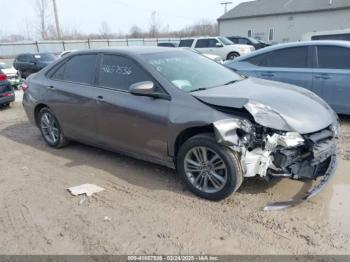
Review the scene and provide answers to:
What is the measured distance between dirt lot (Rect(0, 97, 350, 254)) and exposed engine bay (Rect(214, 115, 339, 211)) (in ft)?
0.97

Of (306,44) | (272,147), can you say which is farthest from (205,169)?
(306,44)

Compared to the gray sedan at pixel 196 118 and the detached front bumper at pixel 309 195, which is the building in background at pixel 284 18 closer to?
the gray sedan at pixel 196 118

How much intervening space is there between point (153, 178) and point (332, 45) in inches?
168

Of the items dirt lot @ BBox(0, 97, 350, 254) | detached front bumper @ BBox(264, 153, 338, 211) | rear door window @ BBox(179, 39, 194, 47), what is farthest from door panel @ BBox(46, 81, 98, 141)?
rear door window @ BBox(179, 39, 194, 47)

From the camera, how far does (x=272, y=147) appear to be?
3.33m

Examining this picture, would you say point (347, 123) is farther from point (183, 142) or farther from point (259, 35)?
point (259, 35)

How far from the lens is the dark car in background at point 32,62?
1758cm

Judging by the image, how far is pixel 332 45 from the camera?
616cm

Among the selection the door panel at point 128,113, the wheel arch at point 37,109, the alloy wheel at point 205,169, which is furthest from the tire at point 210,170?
the wheel arch at point 37,109

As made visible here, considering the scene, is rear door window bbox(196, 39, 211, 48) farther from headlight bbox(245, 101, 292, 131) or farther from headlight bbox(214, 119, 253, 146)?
headlight bbox(214, 119, 253, 146)

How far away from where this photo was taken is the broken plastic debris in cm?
398

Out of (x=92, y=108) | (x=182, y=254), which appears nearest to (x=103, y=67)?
(x=92, y=108)

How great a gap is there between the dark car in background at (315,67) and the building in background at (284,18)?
102 feet

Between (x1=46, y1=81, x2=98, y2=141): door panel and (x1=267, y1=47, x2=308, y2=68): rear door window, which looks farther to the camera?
(x1=267, y1=47, x2=308, y2=68): rear door window
